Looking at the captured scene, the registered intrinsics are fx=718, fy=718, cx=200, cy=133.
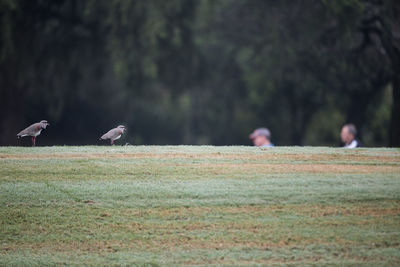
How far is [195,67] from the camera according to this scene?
3225 cm

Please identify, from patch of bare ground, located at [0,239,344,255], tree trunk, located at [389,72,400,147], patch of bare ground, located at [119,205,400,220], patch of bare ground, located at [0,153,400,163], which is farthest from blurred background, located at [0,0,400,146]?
patch of bare ground, located at [0,239,344,255]

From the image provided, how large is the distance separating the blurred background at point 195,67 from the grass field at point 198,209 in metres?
12.8

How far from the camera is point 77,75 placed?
27.9 m

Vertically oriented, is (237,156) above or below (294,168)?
above

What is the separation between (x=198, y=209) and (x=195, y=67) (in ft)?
74.7

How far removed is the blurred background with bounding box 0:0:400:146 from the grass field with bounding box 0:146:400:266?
42.0 feet

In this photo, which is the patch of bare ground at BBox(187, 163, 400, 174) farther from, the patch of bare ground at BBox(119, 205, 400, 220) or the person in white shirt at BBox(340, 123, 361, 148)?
the person in white shirt at BBox(340, 123, 361, 148)

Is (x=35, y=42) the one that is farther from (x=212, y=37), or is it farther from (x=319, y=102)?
(x=319, y=102)

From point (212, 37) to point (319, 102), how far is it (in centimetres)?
623

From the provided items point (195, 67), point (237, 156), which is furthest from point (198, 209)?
point (195, 67)

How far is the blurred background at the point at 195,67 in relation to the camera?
2572cm

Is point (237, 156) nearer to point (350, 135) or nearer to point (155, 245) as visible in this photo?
point (350, 135)

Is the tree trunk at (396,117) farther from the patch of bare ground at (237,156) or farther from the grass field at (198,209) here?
the grass field at (198,209)

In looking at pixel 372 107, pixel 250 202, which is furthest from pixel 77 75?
pixel 250 202
